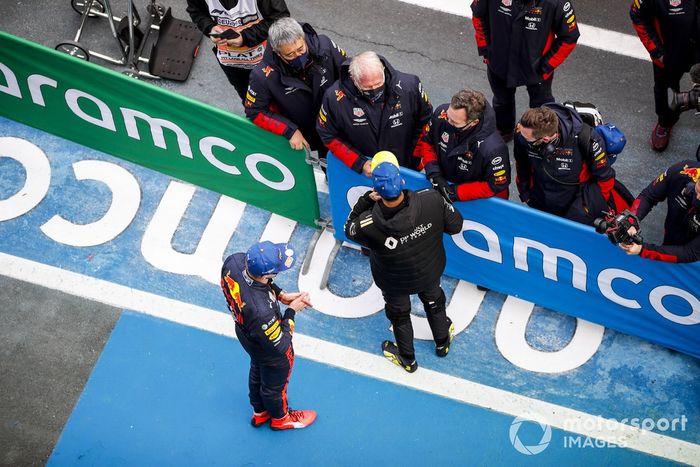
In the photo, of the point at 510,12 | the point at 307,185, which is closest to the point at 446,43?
the point at 510,12

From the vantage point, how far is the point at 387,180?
5.49m

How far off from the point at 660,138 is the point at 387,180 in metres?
3.67

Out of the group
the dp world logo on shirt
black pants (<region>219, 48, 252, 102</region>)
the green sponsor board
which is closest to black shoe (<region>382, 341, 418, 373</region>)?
the dp world logo on shirt

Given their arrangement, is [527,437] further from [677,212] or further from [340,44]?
[340,44]

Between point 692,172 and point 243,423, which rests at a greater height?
point 692,172

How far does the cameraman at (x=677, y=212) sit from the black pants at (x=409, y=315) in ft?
4.68

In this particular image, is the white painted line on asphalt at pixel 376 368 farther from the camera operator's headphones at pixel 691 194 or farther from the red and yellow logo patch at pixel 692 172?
the red and yellow logo patch at pixel 692 172

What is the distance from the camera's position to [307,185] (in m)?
7.07

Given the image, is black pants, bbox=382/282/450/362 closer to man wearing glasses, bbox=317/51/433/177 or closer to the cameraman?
man wearing glasses, bbox=317/51/433/177

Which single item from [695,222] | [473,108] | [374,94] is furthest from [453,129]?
[695,222]

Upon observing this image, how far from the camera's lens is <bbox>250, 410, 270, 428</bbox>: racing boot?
6555 millimetres

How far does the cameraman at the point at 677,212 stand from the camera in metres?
5.81

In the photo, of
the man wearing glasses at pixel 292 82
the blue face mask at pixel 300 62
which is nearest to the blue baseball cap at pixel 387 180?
the man wearing glasses at pixel 292 82

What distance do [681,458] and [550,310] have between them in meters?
1.54
